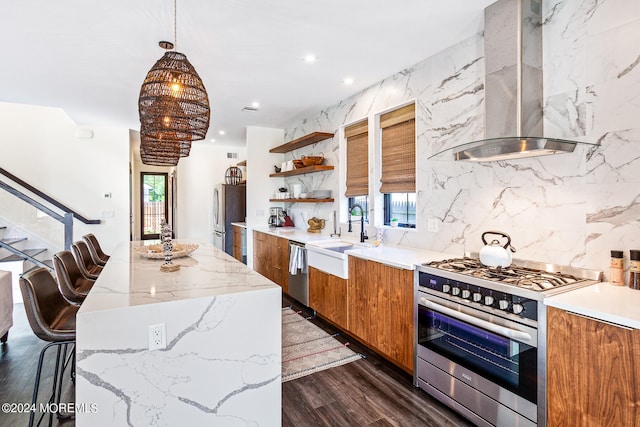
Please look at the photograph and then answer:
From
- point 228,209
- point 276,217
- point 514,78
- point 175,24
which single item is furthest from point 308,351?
point 228,209

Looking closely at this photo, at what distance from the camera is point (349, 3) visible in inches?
88.7

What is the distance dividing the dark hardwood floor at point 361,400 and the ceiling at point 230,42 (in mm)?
2699

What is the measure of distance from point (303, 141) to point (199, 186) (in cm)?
351

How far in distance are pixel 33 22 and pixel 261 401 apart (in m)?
3.06

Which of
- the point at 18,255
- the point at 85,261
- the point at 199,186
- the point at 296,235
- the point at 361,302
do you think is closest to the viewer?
the point at 361,302

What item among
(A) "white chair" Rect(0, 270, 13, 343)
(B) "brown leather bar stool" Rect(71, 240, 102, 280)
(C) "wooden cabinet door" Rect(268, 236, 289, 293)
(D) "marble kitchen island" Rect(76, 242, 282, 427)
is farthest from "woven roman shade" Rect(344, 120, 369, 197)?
(A) "white chair" Rect(0, 270, 13, 343)

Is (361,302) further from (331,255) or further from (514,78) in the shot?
(514,78)

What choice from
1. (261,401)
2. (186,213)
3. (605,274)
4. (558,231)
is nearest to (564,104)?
(558,231)

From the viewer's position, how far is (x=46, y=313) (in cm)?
185

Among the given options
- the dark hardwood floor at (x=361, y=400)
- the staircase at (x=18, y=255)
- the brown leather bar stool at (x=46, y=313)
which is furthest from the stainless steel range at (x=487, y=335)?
the staircase at (x=18, y=255)

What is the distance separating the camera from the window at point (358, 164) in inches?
157

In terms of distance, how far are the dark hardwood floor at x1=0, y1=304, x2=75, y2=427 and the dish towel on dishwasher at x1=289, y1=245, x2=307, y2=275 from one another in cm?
227

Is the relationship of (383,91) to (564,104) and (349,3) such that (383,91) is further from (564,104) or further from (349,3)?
(564,104)

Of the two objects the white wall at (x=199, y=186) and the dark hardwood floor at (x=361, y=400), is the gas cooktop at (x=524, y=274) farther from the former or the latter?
the white wall at (x=199, y=186)
